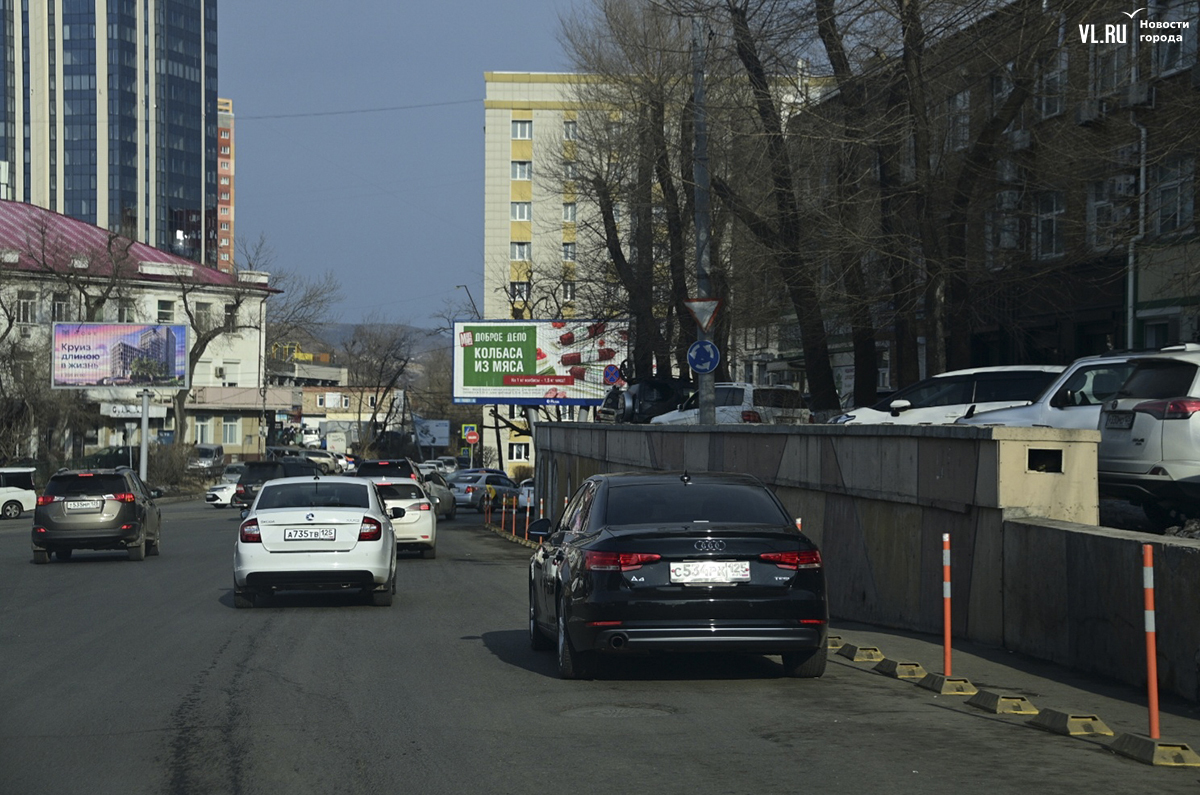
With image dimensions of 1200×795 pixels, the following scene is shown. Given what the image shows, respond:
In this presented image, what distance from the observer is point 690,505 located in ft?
31.3

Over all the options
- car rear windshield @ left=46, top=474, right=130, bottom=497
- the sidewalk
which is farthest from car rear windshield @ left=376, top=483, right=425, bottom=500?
the sidewalk

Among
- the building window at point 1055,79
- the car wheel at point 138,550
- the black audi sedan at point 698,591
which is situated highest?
the building window at point 1055,79

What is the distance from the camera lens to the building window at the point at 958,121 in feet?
73.5

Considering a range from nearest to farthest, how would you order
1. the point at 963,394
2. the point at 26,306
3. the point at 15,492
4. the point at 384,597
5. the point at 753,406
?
the point at 384,597
the point at 963,394
the point at 753,406
the point at 15,492
the point at 26,306

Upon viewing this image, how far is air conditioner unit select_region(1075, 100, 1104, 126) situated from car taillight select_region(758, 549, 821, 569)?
12.1m

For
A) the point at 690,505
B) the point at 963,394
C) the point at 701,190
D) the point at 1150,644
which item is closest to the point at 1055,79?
the point at 963,394

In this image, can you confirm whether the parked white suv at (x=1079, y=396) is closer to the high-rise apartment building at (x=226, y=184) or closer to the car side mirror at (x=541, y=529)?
the car side mirror at (x=541, y=529)

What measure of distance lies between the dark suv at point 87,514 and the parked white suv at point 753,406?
10.2 metres

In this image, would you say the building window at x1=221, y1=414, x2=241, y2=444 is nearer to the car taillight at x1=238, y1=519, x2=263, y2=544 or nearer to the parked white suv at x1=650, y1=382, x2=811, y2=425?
the parked white suv at x1=650, y1=382, x2=811, y2=425

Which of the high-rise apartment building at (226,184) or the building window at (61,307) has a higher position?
the high-rise apartment building at (226,184)

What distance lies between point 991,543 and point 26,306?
208 ft

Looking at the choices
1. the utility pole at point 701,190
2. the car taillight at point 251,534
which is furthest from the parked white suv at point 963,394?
the car taillight at point 251,534

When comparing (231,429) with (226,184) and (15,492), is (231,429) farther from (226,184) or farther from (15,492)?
(226,184)

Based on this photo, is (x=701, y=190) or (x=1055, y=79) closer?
(x=1055, y=79)
